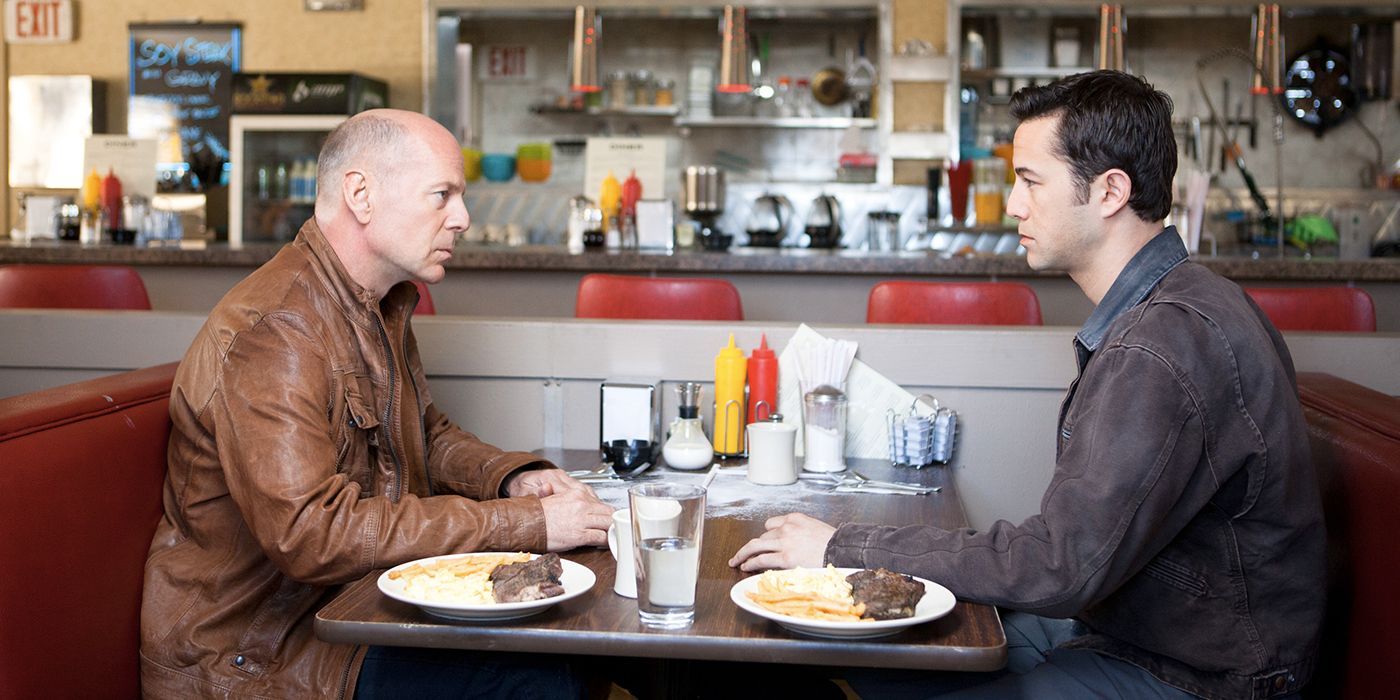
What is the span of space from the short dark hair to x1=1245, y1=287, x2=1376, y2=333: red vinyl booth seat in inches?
64.1

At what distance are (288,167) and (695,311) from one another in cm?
567

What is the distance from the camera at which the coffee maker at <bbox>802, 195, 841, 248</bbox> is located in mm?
7879

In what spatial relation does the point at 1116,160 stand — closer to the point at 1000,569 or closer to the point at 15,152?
the point at 1000,569

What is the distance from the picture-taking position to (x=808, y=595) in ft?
5.08

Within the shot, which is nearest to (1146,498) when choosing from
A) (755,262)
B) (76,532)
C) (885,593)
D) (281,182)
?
(885,593)

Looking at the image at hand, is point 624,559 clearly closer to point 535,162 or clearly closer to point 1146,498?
point 1146,498

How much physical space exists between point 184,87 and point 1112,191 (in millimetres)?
8568

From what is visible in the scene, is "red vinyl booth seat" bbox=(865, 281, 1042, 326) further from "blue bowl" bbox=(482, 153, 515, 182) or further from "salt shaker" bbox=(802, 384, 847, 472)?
"blue bowl" bbox=(482, 153, 515, 182)

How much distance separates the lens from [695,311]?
354 cm

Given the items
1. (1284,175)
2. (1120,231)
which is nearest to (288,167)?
(1284,175)

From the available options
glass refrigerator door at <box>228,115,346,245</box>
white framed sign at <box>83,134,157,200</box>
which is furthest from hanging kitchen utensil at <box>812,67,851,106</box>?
white framed sign at <box>83,134,157,200</box>

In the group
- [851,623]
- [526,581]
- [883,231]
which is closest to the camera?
[851,623]

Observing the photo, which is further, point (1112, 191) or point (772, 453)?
point (772, 453)

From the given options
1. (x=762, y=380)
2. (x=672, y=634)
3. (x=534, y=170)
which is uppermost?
(x=534, y=170)
